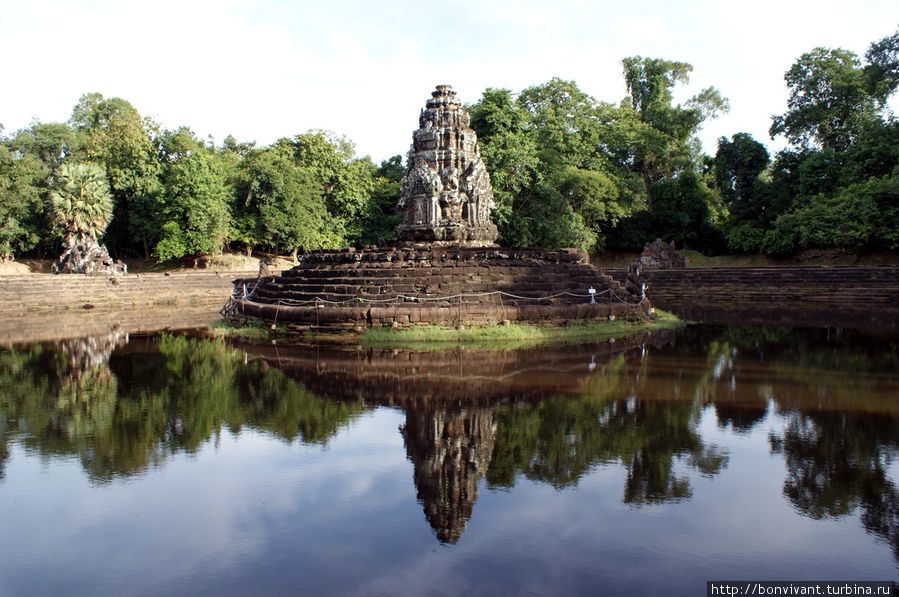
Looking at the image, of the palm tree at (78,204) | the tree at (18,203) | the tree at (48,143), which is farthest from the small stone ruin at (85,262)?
the tree at (48,143)

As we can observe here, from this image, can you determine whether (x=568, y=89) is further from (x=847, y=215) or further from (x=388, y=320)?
(x=388, y=320)

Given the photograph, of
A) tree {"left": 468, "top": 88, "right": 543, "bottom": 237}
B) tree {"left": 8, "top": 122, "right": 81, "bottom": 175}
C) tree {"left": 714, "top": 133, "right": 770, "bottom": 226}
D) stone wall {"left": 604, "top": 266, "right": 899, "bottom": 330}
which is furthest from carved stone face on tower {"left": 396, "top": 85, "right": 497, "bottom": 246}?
tree {"left": 8, "top": 122, "right": 81, "bottom": 175}

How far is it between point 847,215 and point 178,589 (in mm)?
32183

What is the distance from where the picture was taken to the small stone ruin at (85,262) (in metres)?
28.5

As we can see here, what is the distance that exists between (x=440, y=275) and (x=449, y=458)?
9.80 m

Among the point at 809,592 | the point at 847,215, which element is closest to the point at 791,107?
the point at 847,215

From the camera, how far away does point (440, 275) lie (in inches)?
641

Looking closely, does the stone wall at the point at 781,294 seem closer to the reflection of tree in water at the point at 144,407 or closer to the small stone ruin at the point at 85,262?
the reflection of tree in water at the point at 144,407

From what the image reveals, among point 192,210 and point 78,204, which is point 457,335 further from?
point 192,210

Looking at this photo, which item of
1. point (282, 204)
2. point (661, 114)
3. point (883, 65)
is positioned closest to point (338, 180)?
point (282, 204)

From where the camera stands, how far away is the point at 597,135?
126 feet

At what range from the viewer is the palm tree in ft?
99.7

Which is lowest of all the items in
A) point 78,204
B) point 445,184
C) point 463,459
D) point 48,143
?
point 463,459

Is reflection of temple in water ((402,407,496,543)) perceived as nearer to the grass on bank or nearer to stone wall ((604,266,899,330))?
the grass on bank
